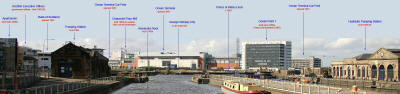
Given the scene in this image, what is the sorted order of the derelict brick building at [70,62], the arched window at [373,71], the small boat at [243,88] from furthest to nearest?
the arched window at [373,71] < the derelict brick building at [70,62] < the small boat at [243,88]

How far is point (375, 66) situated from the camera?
12112 cm

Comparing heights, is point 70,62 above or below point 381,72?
above

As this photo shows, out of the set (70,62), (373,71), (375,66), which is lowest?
(373,71)

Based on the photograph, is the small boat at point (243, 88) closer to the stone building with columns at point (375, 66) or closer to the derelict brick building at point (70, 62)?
the derelict brick building at point (70, 62)

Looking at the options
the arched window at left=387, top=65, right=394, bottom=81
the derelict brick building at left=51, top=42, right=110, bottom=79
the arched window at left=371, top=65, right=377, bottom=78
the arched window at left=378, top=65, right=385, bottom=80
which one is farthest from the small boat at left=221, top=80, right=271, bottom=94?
the arched window at left=371, top=65, right=377, bottom=78

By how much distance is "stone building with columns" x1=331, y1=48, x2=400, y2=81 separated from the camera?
369 feet

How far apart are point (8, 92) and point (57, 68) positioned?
206 ft

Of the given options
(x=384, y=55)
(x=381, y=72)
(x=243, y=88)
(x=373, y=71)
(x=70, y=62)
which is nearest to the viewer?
(x=243, y=88)

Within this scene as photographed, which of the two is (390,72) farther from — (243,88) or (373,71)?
(243,88)

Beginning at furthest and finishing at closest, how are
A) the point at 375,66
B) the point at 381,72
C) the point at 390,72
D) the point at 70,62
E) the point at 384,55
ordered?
the point at 375,66 < the point at 381,72 < the point at 384,55 < the point at 390,72 < the point at 70,62

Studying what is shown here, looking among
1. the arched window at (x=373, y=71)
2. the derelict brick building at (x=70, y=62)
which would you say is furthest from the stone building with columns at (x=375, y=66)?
the derelict brick building at (x=70, y=62)

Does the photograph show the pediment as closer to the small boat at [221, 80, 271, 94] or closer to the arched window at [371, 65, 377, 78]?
the arched window at [371, 65, 377, 78]

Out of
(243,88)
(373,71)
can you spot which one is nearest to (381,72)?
(373,71)

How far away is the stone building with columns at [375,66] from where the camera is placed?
112387 millimetres
